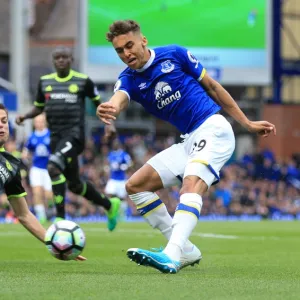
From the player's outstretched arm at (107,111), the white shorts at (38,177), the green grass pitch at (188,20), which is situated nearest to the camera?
the player's outstretched arm at (107,111)

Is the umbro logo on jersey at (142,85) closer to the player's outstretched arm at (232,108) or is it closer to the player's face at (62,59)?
the player's outstretched arm at (232,108)

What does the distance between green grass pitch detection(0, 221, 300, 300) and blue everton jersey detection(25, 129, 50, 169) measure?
638 centimetres

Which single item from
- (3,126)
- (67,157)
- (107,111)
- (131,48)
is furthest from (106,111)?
(67,157)

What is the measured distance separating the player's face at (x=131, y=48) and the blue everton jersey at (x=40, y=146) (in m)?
10.6

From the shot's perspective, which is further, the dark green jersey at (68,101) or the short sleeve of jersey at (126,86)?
the dark green jersey at (68,101)

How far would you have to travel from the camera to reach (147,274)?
709 cm

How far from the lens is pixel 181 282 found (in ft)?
21.1

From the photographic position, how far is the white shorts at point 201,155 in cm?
740

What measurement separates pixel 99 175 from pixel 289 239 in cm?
1301

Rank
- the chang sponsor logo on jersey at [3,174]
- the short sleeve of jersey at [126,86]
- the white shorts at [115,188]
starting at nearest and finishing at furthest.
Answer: the chang sponsor logo on jersey at [3,174] < the short sleeve of jersey at [126,86] < the white shorts at [115,188]

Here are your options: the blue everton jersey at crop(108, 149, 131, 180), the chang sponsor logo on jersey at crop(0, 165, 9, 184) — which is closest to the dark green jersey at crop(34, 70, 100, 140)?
the chang sponsor logo on jersey at crop(0, 165, 9, 184)

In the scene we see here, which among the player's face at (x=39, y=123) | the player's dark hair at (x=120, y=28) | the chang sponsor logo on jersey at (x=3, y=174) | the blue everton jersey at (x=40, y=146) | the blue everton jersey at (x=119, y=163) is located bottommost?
the blue everton jersey at (x=119, y=163)

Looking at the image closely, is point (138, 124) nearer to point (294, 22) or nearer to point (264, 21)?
point (264, 21)

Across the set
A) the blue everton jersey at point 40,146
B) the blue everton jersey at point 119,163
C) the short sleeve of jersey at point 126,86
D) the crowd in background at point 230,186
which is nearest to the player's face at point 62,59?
the short sleeve of jersey at point 126,86
